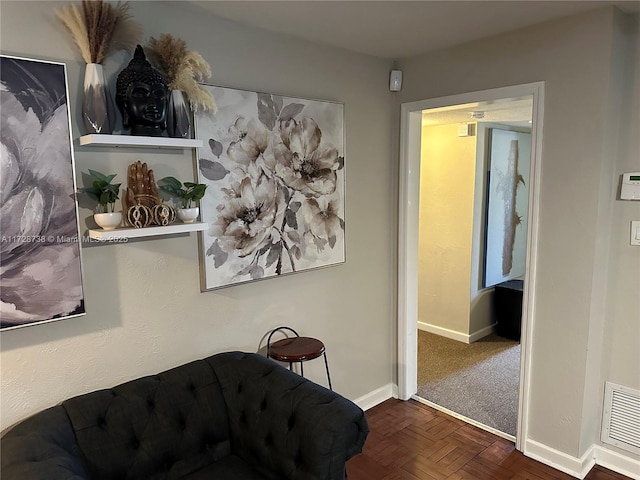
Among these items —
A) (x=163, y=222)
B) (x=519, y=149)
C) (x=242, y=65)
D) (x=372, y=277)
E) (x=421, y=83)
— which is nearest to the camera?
(x=163, y=222)

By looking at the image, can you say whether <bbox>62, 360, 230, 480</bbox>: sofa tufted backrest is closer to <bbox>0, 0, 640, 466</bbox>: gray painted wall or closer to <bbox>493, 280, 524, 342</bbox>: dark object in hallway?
<bbox>0, 0, 640, 466</bbox>: gray painted wall

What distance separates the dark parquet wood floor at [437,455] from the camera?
7.83 feet

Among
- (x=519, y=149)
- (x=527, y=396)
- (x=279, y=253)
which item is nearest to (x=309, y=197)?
(x=279, y=253)

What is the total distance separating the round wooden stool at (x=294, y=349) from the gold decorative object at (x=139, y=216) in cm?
93

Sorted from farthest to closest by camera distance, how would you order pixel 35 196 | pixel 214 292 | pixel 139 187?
pixel 214 292 < pixel 139 187 < pixel 35 196

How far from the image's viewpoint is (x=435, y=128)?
4.26m

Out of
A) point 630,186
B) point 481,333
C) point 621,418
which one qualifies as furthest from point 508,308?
point 630,186

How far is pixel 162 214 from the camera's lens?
1.85m

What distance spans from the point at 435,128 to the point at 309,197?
222 cm

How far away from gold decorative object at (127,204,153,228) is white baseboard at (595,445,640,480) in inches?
104

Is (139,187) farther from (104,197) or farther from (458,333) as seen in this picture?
(458,333)

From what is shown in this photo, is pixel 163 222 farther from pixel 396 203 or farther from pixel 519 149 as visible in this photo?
pixel 519 149

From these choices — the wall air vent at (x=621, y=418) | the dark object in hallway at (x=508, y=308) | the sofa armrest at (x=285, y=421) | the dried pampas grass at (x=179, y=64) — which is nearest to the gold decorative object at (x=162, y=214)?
the dried pampas grass at (x=179, y=64)

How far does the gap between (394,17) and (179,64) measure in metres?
1.02
